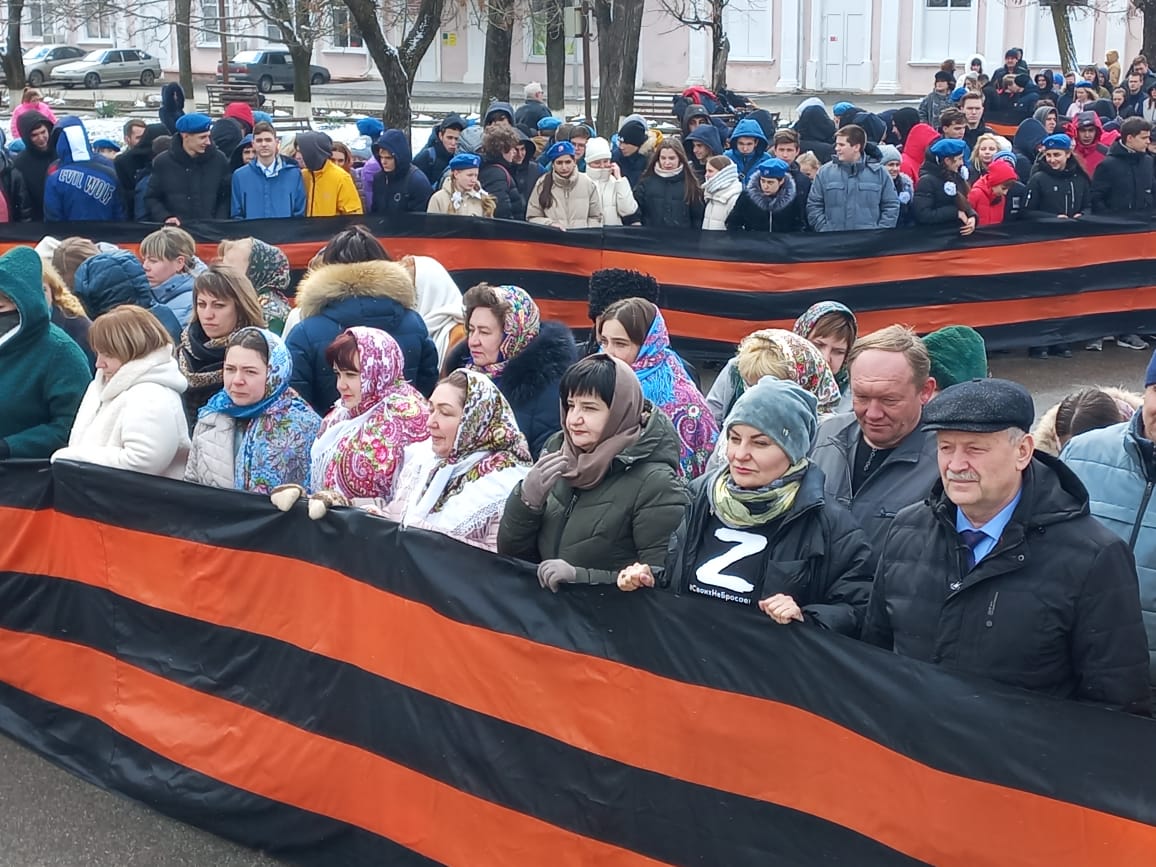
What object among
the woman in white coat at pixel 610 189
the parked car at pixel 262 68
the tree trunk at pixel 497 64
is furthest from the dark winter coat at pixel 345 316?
the parked car at pixel 262 68

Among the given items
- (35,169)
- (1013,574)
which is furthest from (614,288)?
(35,169)

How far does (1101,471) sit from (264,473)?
9.77 ft

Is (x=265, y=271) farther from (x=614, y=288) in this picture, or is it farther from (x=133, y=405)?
(x=133, y=405)

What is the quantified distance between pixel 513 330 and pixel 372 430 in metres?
0.91

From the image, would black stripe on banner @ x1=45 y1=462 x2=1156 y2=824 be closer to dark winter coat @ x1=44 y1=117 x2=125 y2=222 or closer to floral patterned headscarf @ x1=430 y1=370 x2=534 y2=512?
floral patterned headscarf @ x1=430 y1=370 x2=534 y2=512

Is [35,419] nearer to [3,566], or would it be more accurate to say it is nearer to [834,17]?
[3,566]

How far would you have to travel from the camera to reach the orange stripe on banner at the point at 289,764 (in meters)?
4.22

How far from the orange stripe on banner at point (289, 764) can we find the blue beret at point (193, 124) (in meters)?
6.91

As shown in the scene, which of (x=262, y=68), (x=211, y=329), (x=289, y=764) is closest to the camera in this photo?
(x=289, y=764)

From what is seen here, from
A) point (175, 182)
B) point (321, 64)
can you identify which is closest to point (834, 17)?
point (321, 64)

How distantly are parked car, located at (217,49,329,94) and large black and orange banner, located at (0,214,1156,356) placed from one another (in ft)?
124

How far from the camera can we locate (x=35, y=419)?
591 centimetres

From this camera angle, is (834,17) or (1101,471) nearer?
(1101,471)

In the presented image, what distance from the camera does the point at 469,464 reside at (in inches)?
188
